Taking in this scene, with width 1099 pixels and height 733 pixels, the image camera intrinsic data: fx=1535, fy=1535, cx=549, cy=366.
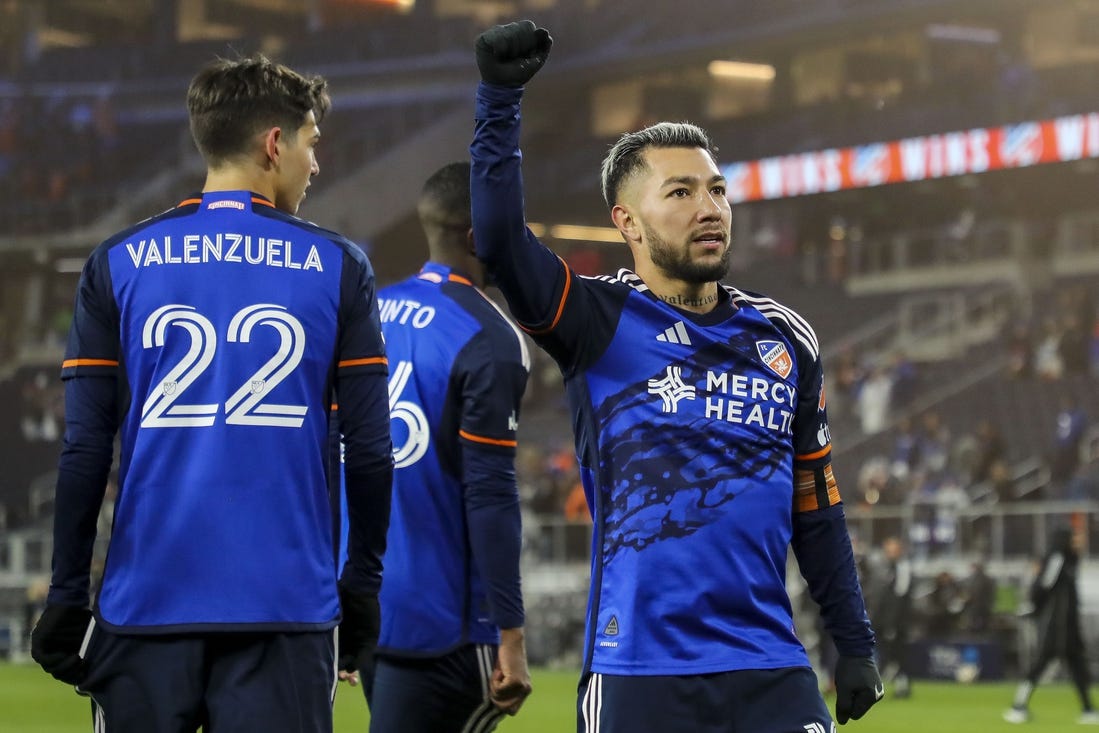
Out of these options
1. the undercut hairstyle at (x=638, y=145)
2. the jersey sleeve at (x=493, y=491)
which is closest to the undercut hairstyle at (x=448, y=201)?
the jersey sleeve at (x=493, y=491)

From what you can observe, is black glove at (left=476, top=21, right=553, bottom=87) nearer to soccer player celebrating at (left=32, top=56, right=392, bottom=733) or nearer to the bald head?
soccer player celebrating at (left=32, top=56, right=392, bottom=733)

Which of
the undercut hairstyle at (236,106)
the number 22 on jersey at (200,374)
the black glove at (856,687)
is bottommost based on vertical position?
the black glove at (856,687)

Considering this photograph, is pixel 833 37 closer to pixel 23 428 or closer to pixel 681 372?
pixel 23 428

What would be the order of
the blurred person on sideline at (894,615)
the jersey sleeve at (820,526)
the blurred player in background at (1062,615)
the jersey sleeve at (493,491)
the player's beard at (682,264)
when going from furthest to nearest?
the blurred person on sideline at (894,615), the blurred player in background at (1062,615), the jersey sleeve at (493,491), the jersey sleeve at (820,526), the player's beard at (682,264)

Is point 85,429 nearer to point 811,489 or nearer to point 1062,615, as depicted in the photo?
point 811,489

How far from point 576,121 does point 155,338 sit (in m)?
34.0

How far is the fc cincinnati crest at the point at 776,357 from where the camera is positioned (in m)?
3.38

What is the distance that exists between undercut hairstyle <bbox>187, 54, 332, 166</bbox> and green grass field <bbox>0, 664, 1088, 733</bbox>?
8805 mm

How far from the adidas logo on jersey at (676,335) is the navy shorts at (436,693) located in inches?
48.7

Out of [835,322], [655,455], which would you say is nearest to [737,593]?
[655,455]

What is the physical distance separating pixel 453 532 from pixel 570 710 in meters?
10.1

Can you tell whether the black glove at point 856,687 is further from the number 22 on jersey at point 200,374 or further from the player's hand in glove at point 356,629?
the number 22 on jersey at point 200,374

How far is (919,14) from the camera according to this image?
30406mm

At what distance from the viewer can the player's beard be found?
11.0 feet
